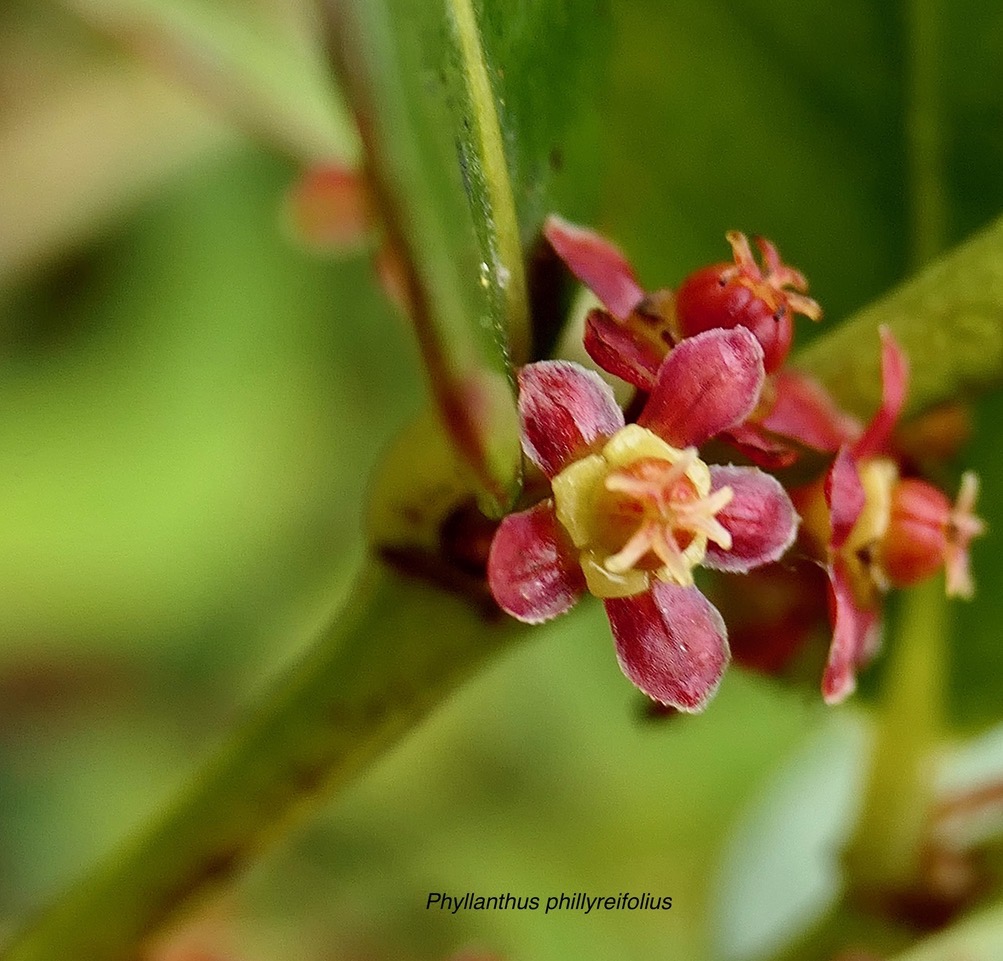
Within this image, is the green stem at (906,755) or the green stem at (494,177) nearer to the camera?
the green stem at (494,177)

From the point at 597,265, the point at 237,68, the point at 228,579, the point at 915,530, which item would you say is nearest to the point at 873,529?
the point at 915,530

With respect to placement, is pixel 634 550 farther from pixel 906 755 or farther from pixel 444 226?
pixel 906 755

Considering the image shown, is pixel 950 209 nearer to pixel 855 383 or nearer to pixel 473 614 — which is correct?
pixel 855 383

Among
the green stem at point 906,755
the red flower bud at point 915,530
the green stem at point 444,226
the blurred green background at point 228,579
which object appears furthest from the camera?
the blurred green background at point 228,579

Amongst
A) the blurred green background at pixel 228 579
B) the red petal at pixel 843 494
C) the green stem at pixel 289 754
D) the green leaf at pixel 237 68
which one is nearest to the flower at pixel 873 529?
the red petal at pixel 843 494

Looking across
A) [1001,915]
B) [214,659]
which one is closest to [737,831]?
[1001,915]

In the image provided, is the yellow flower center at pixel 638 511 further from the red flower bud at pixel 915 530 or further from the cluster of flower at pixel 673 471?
the red flower bud at pixel 915 530

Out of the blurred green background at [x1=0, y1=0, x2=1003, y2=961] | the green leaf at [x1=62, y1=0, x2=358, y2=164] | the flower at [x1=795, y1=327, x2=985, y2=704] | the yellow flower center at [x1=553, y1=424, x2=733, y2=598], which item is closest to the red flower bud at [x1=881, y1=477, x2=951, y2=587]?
the flower at [x1=795, y1=327, x2=985, y2=704]

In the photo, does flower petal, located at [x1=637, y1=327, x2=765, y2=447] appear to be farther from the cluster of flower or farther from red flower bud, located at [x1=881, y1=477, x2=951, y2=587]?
red flower bud, located at [x1=881, y1=477, x2=951, y2=587]
